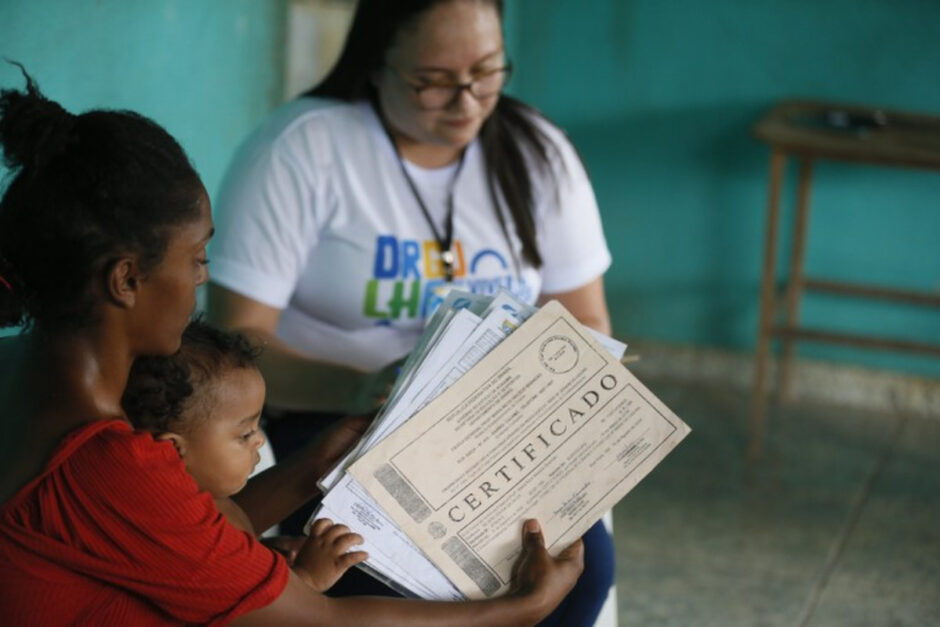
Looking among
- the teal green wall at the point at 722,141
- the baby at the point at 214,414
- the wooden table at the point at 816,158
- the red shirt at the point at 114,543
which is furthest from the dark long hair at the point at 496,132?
the teal green wall at the point at 722,141

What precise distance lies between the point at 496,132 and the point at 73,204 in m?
1.17

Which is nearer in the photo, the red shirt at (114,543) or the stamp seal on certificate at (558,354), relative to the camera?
the red shirt at (114,543)

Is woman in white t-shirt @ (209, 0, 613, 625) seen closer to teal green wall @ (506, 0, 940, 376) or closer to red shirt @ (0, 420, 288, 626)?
red shirt @ (0, 420, 288, 626)

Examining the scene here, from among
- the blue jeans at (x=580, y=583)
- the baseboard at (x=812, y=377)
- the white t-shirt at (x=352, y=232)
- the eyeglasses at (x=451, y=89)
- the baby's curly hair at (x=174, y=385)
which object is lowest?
the baseboard at (x=812, y=377)

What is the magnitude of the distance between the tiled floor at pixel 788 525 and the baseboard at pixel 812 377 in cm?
6

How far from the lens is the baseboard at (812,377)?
3906 millimetres

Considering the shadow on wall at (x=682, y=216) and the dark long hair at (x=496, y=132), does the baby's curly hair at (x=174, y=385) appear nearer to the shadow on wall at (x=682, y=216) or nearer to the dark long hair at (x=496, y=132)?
the dark long hair at (x=496, y=132)

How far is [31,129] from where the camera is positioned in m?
1.10

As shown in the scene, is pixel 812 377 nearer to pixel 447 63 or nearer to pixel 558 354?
pixel 447 63

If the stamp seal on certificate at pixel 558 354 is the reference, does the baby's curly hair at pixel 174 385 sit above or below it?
above

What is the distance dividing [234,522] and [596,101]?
114 inches

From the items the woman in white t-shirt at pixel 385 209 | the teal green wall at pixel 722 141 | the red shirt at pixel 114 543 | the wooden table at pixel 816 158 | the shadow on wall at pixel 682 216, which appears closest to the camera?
the red shirt at pixel 114 543

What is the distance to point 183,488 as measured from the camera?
110cm

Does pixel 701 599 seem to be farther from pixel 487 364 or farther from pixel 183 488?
pixel 183 488
